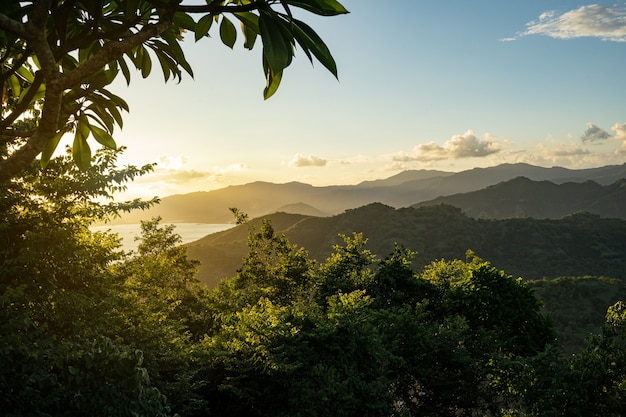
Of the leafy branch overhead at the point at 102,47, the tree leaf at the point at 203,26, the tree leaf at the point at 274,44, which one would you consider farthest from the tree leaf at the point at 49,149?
the tree leaf at the point at 274,44

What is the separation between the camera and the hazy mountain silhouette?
329ft

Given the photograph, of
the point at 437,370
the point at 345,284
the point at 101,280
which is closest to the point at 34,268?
the point at 101,280

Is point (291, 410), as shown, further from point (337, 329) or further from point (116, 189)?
point (116, 189)

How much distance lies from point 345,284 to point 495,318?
725 centimetres

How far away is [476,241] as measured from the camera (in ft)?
360

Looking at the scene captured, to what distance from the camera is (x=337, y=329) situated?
1063 cm

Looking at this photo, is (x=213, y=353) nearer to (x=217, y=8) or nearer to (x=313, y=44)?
(x=217, y=8)

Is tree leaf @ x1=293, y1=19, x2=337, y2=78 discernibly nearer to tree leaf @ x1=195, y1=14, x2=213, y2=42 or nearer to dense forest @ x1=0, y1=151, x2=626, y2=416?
tree leaf @ x1=195, y1=14, x2=213, y2=42

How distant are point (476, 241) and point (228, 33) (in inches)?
4614

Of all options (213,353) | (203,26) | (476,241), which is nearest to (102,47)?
(203,26)

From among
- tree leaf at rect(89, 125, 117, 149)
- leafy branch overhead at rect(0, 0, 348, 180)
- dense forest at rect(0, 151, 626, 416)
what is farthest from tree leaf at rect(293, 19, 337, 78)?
dense forest at rect(0, 151, 626, 416)

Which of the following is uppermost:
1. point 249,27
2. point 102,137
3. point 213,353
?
point 249,27

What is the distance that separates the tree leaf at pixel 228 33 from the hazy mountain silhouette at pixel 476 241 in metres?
91.3

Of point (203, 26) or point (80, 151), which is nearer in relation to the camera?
point (203, 26)
